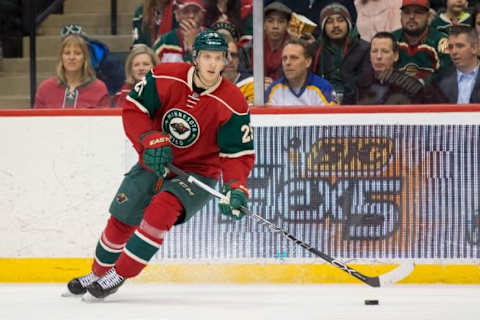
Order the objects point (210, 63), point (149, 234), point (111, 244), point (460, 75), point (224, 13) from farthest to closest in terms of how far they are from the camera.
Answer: point (224, 13) → point (460, 75) → point (111, 244) → point (210, 63) → point (149, 234)

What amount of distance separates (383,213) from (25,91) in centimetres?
169

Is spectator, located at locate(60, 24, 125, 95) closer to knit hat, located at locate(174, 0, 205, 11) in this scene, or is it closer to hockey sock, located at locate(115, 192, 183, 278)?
knit hat, located at locate(174, 0, 205, 11)

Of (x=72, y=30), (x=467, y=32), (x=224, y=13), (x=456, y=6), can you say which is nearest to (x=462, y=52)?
(x=467, y=32)

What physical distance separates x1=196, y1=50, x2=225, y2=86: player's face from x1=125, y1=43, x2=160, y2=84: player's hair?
2.80 feet

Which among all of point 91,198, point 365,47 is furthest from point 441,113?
point 91,198

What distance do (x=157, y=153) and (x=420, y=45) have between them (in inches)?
56.4

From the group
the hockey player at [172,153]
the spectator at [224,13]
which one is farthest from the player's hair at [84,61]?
the hockey player at [172,153]

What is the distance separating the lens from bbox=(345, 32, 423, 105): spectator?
4.48 m

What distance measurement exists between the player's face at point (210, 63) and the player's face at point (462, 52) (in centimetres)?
119

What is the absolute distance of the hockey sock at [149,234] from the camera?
3656mm

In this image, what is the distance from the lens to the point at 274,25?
458 cm

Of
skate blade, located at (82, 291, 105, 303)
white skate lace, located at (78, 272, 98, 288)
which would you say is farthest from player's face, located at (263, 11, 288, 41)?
skate blade, located at (82, 291, 105, 303)

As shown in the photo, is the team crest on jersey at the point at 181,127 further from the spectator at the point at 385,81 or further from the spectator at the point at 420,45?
the spectator at the point at 420,45

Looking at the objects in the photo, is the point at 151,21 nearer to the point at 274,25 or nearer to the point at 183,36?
the point at 183,36
